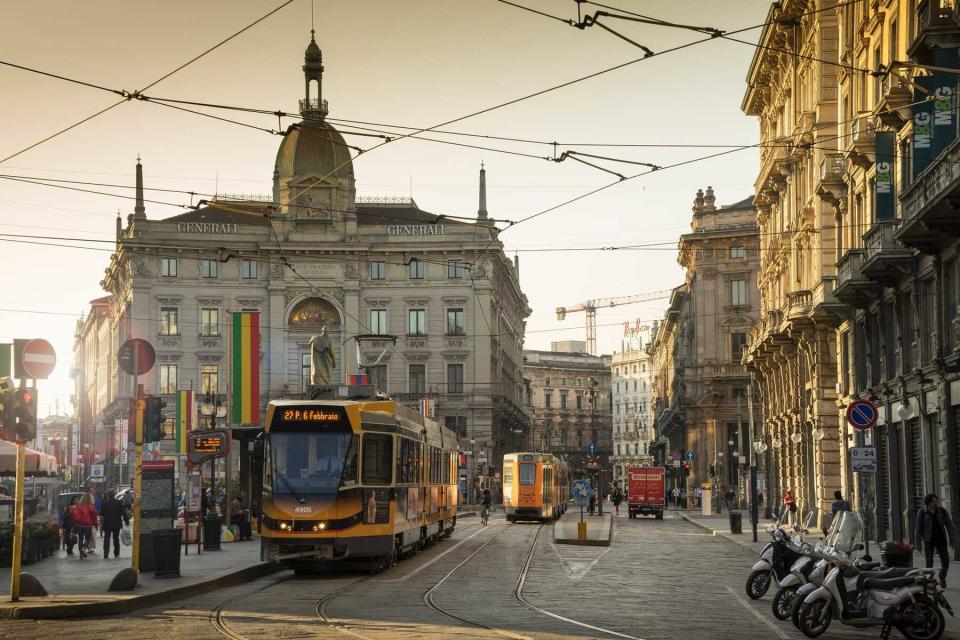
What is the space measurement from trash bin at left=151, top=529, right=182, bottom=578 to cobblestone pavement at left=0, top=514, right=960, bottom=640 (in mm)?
1319

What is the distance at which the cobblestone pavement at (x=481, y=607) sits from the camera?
16.1 m

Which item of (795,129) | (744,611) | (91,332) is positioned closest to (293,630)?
(744,611)

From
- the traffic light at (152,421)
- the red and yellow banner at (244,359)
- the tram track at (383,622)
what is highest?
the red and yellow banner at (244,359)

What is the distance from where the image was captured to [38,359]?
20.1 m

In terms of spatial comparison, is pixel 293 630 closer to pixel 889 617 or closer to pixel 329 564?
pixel 889 617

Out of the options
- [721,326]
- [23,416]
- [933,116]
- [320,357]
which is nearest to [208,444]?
[23,416]

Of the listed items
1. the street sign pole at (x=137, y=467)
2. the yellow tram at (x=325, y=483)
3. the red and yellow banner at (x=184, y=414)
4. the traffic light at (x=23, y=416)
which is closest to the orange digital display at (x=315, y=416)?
the yellow tram at (x=325, y=483)

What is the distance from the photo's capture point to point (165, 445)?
89.6 meters

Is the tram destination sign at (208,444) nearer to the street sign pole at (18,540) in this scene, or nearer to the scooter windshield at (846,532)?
the street sign pole at (18,540)

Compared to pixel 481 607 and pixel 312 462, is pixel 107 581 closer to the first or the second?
pixel 312 462

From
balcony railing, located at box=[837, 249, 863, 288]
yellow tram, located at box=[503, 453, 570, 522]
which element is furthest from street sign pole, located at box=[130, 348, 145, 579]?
yellow tram, located at box=[503, 453, 570, 522]

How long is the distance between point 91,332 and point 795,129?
109 metres

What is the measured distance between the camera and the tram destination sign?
103 feet

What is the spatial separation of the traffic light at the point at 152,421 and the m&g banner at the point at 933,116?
51.1 feet
